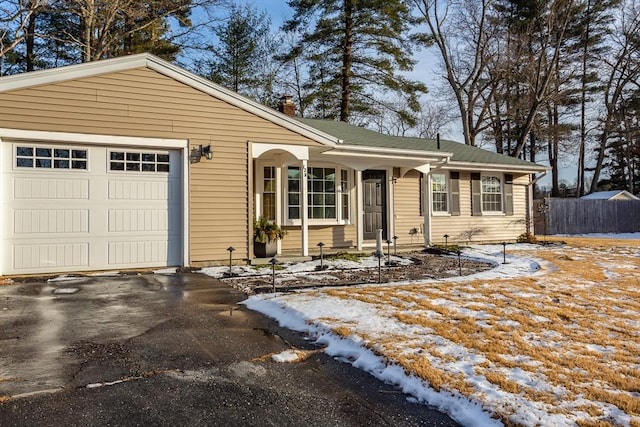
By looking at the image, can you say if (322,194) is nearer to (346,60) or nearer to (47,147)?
(47,147)

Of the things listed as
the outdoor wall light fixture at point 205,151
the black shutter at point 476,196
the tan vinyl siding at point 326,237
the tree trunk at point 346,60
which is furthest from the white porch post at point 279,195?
the tree trunk at point 346,60

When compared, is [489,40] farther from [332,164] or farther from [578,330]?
[578,330]

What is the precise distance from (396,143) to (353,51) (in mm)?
9939

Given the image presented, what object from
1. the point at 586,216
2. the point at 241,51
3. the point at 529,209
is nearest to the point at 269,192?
the point at 529,209

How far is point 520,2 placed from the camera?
2334 centimetres

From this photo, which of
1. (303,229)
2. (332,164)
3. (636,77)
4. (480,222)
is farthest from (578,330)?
(636,77)

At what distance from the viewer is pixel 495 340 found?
391cm

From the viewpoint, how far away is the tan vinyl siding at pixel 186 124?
7461mm

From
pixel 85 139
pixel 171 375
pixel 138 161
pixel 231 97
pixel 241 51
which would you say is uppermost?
pixel 241 51

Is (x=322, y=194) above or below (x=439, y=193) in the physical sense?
below

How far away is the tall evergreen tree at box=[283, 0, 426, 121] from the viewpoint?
20109mm

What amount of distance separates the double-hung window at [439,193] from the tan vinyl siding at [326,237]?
3020 mm

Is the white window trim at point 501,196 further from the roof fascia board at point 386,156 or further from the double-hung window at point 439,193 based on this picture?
the roof fascia board at point 386,156

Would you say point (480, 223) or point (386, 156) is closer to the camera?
point (386, 156)
